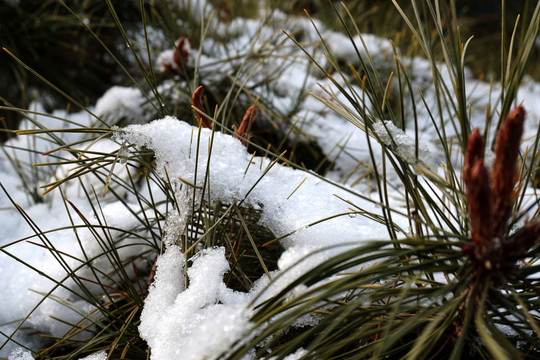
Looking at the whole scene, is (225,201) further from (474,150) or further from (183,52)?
(183,52)

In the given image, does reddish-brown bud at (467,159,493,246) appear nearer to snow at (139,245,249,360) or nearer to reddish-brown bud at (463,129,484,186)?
reddish-brown bud at (463,129,484,186)

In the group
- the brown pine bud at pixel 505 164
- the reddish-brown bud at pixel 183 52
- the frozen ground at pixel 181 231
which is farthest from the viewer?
the reddish-brown bud at pixel 183 52

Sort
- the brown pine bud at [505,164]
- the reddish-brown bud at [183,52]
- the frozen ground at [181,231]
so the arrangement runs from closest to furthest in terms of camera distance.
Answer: the brown pine bud at [505,164]
the frozen ground at [181,231]
the reddish-brown bud at [183,52]

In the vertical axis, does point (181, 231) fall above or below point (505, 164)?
below

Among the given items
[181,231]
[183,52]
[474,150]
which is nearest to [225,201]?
[181,231]

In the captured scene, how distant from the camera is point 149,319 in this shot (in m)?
0.53

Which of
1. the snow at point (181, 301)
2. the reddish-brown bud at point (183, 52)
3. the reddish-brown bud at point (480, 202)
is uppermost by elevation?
the reddish-brown bud at point (480, 202)

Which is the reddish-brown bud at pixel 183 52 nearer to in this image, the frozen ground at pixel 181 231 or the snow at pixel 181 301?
the frozen ground at pixel 181 231

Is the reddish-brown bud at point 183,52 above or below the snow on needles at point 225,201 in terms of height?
above

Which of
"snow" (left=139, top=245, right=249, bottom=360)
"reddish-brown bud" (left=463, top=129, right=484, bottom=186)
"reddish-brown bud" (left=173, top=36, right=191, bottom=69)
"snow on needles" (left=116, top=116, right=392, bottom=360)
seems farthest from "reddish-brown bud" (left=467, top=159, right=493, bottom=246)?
"reddish-brown bud" (left=173, top=36, right=191, bottom=69)

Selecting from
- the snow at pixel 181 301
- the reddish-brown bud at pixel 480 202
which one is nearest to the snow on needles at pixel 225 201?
the snow at pixel 181 301

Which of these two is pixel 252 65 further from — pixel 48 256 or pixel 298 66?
pixel 48 256

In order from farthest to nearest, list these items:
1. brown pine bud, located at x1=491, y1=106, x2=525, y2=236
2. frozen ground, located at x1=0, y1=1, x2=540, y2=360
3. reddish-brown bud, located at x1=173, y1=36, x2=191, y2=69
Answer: reddish-brown bud, located at x1=173, y1=36, x2=191, y2=69 → frozen ground, located at x1=0, y1=1, x2=540, y2=360 → brown pine bud, located at x1=491, y1=106, x2=525, y2=236

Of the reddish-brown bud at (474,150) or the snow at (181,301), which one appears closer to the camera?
the reddish-brown bud at (474,150)
